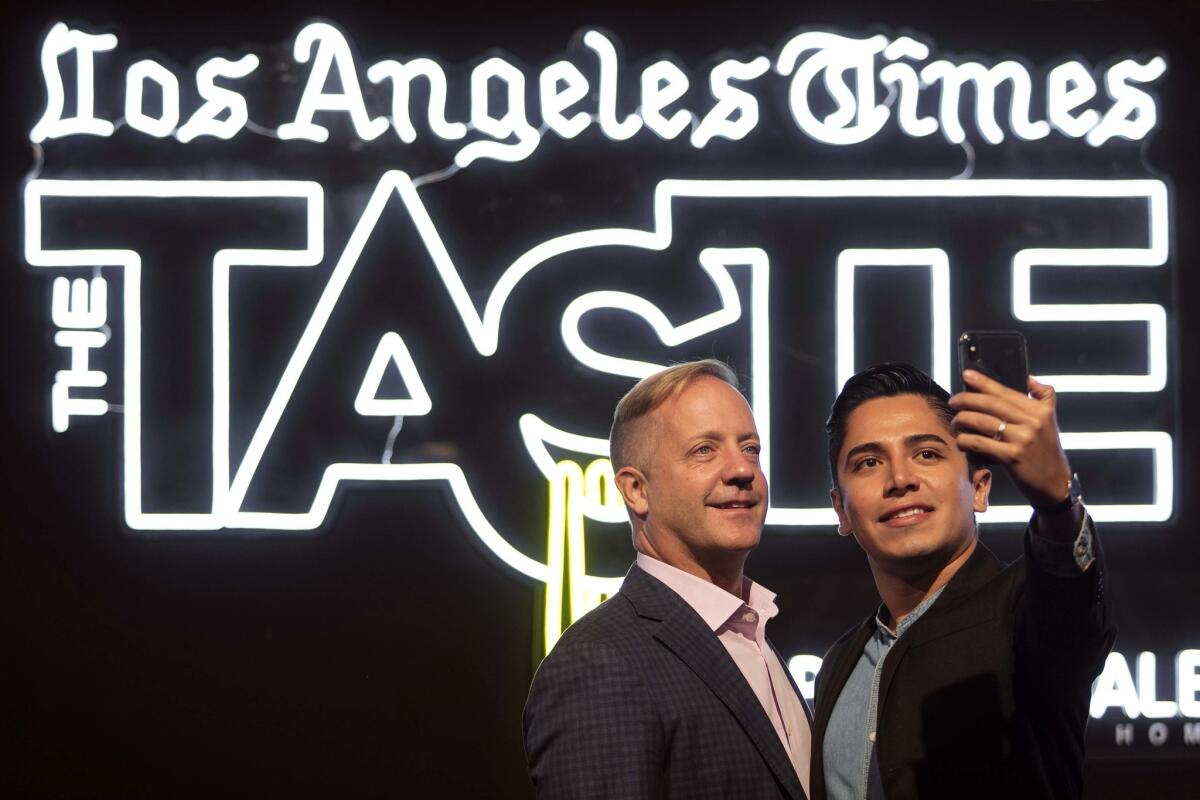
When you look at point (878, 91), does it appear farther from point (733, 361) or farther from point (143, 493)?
point (143, 493)

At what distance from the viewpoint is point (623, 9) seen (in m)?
4.91

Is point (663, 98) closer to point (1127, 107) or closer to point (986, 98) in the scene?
point (986, 98)

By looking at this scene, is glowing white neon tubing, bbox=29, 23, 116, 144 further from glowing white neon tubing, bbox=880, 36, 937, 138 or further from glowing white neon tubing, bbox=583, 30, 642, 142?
glowing white neon tubing, bbox=880, 36, 937, 138

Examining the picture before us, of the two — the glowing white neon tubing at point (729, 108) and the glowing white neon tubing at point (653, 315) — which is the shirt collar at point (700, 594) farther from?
the glowing white neon tubing at point (729, 108)

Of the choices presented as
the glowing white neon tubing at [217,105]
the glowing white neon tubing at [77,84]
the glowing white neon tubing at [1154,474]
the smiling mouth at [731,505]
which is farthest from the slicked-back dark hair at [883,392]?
the glowing white neon tubing at [77,84]

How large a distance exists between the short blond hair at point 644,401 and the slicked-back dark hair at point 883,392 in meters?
0.23

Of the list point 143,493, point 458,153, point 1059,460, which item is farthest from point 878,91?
point 1059,460

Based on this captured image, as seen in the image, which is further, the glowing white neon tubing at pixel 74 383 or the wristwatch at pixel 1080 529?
the glowing white neon tubing at pixel 74 383

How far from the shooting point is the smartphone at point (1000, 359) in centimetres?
197

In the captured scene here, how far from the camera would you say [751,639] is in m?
2.72

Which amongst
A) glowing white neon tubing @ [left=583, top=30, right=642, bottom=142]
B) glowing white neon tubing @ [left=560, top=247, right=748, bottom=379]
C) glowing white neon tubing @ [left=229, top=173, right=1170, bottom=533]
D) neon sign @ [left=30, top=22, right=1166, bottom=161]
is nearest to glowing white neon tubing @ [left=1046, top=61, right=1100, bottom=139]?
neon sign @ [left=30, top=22, right=1166, bottom=161]

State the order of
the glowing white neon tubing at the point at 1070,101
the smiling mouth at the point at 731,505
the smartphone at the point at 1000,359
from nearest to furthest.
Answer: the smartphone at the point at 1000,359 → the smiling mouth at the point at 731,505 → the glowing white neon tubing at the point at 1070,101

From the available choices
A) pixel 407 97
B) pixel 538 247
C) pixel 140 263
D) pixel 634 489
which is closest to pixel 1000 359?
pixel 634 489

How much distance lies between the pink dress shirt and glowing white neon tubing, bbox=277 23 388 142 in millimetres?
2554
